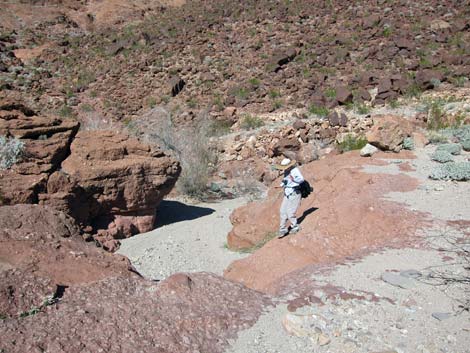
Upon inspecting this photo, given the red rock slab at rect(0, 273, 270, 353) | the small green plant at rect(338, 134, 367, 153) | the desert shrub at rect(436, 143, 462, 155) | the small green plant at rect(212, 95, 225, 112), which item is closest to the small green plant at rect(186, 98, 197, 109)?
the small green plant at rect(212, 95, 225, 112)

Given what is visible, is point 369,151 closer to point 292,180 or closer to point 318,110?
point 292,180

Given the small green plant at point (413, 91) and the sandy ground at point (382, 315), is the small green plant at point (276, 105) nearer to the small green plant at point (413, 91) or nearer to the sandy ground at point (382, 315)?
the small green plant at point (413, 91)

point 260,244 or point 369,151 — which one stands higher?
point 369,151

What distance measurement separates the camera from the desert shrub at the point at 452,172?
27.0ft

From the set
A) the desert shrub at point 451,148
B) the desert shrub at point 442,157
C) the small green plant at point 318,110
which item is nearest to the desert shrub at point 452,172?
the desert shrub at point 442,157

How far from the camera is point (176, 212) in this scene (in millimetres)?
11578

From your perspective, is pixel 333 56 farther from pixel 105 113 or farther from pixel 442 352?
pixel 442 352

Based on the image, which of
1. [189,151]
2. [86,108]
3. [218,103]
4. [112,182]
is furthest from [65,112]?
[112,182]

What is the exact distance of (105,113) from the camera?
23531 mm

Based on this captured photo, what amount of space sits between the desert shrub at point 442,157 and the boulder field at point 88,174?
5.37 metres

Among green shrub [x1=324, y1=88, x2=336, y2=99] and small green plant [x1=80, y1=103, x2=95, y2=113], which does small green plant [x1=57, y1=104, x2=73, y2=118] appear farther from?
green shrub [x1=324, y1=88, x2=336, y2=99]

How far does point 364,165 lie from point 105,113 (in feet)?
54.9

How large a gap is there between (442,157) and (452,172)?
1349mm

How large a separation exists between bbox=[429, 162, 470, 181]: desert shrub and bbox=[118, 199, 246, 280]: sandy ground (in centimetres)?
375
